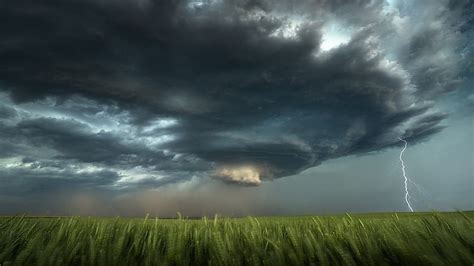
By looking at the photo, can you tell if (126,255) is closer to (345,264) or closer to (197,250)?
(197,250)

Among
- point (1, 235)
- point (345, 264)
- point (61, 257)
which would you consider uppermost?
point (1, 235)

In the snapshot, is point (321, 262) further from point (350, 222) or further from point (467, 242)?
point (350, 222)

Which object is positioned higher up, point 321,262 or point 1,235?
point 1,235

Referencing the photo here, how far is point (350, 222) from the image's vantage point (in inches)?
131

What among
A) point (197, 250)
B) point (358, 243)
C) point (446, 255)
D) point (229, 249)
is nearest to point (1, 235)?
point (197, 250)

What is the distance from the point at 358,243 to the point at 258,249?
690 mm

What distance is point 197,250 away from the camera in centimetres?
209

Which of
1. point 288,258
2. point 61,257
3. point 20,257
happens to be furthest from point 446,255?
point 20,257

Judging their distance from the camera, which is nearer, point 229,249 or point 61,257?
point 61,257

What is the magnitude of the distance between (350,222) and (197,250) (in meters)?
1.77

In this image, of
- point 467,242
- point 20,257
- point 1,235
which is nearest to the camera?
point 20,257

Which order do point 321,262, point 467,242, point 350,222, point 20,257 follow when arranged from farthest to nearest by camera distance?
point 350,222 → point 467,242 → point 321,262 → point 20,257

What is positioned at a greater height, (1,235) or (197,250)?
(1,235)

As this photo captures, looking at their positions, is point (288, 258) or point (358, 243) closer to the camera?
point (288, 258)
